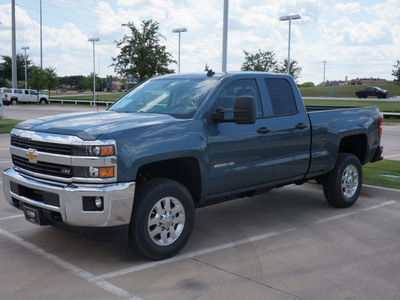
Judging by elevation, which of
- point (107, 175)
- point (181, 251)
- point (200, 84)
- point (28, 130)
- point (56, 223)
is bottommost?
point (181, 251)

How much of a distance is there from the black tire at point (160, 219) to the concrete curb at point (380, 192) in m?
4.24

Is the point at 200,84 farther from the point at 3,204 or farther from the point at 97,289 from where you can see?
the point at 3,204

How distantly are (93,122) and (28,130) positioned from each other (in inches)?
27.9

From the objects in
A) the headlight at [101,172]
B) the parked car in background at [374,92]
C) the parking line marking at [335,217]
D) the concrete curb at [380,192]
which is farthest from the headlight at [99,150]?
the parked car in background at [374,92]

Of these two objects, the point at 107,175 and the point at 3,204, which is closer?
the point at 107,175

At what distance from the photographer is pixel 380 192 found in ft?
27.2

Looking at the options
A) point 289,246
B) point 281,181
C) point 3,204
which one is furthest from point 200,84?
point 3,204

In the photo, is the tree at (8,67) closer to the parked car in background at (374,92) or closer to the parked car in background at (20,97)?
the parked car in background at (20,97)

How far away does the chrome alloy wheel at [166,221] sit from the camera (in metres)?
4.97

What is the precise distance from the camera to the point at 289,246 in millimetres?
5570

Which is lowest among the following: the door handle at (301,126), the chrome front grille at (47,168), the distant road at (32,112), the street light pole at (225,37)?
the distant road at (32,112)

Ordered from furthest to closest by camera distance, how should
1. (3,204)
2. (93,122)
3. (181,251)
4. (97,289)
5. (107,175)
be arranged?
(3,204) < (181,251) < (93,122) < (107,175) < (97,289)

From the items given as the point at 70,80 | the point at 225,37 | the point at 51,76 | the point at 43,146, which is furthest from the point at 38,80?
the point at 70,80

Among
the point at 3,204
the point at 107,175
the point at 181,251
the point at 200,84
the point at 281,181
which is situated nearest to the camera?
the point at 107,175
